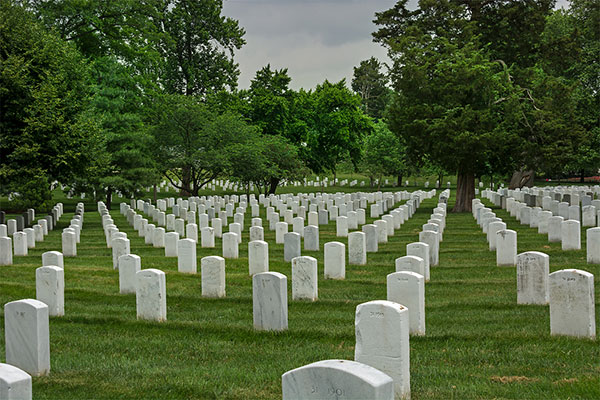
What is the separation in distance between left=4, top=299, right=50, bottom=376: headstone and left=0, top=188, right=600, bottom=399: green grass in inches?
9.1

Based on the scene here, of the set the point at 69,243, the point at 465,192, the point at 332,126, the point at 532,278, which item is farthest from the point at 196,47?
the point at 532,278

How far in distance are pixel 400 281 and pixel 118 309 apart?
532cm

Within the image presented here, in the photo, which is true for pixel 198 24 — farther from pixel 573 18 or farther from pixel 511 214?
pixel 511 214

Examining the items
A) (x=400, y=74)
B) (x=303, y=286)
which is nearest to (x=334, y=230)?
(x=400, y=74)

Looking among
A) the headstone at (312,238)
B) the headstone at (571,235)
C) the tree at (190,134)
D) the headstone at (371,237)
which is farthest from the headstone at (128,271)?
the tree at (190,134)

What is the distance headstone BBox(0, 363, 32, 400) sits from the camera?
4691 millimetres

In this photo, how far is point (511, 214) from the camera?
32.7 metres

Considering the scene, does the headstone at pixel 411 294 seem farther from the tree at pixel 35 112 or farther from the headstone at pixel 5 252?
the tree at pixel 35 112

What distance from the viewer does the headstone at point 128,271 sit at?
13.2 metres

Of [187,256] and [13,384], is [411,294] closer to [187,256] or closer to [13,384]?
[13,384]

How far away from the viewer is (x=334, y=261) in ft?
50.1

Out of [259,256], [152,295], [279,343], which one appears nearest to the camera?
[279,343]

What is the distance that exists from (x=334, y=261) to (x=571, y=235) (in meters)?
7.27

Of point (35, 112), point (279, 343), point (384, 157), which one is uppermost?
point (35, 112)
